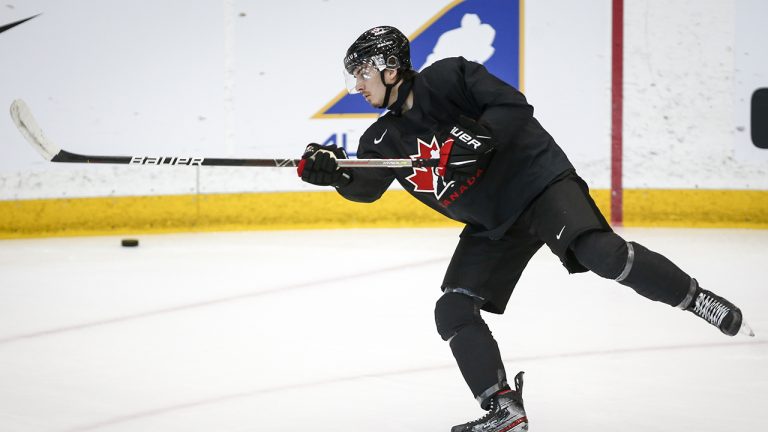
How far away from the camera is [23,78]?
5969 mm

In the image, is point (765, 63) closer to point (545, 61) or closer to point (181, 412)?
point (545, 61)

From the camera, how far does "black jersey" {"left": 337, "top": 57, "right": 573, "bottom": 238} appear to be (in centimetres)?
258

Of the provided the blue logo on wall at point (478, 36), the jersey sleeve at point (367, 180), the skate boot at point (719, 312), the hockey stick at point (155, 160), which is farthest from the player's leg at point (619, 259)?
the blue logo on wall at point (478, 36)

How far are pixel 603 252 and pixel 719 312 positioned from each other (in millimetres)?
274

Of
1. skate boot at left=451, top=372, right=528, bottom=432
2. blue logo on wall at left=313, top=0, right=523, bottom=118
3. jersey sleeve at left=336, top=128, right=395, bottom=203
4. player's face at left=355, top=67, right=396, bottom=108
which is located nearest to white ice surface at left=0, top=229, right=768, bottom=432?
skate boot at left=451, top=372, right=528, bottom=432

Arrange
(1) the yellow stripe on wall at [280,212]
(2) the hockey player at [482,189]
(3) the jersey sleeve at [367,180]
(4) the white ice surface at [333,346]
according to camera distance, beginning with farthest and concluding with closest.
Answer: (1) the yellow stripe on wall at [280,212] < (4) the white ice surface at [333,346] < (3) the jersey sleeve at [367,180] < (2) the hockey player at [482,189]

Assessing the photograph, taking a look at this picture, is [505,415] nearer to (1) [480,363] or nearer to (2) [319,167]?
(1) [480,363]

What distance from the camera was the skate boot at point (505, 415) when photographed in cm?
246

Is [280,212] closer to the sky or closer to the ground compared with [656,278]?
closer to the sky

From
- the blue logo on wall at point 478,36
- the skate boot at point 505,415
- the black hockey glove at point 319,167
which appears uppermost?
the blue logo on wall at point 478,36

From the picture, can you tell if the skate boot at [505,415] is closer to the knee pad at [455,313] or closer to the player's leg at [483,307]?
the player's leg at [483,307]

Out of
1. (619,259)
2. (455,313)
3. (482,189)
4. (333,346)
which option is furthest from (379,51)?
(333,346)

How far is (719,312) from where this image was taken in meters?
2.34

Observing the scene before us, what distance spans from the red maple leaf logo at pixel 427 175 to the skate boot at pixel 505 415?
1.68ft
